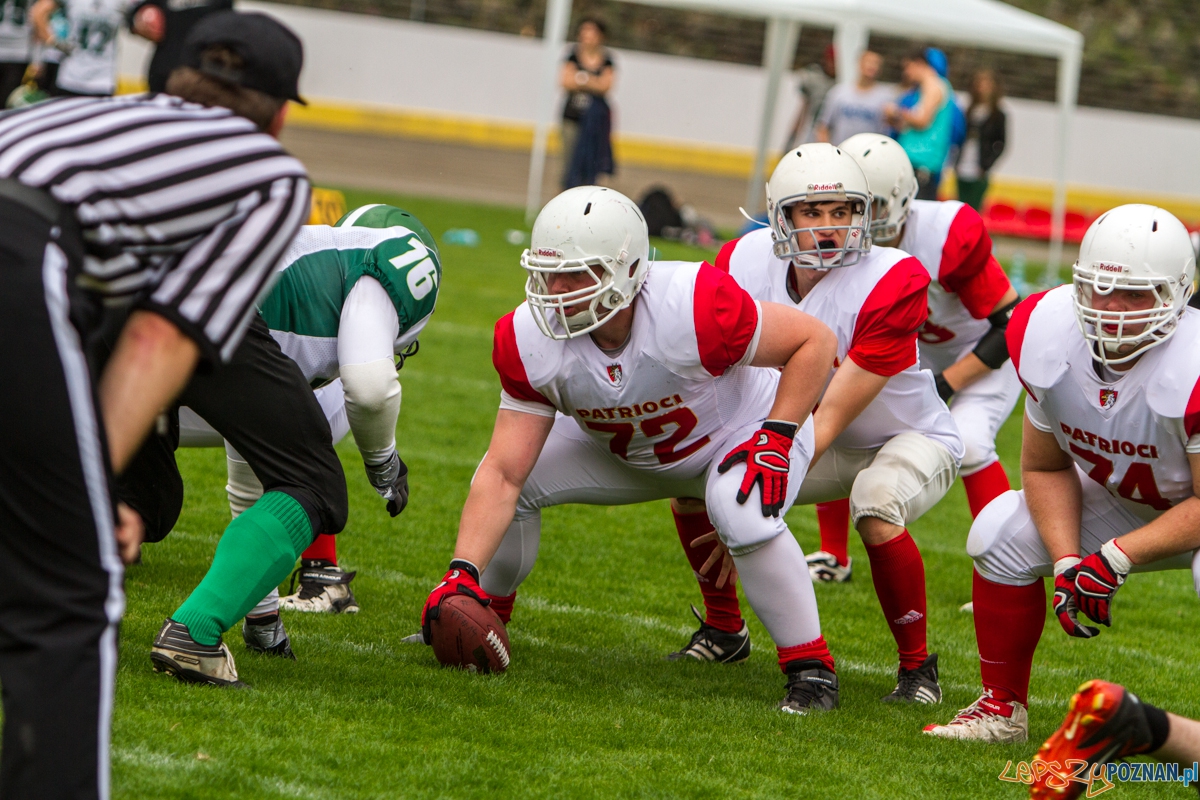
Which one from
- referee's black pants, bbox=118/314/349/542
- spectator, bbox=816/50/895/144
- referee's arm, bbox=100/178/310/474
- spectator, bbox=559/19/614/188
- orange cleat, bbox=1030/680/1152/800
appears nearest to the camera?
referee's arm, bbox=100/178/310/474

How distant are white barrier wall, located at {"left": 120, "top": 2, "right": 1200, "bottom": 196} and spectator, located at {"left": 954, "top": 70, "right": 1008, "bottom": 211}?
637 cm

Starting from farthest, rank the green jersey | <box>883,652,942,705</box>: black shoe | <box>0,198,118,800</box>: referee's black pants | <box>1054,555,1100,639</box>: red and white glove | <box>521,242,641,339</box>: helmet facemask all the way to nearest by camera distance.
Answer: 1. <box>883,652,942,705</box>: black shoe
2. the green jersey
3. <box>521,242,641,339</box>: helmet facemask
4. <box>1054,555,1100,639</box>: red and white glove
5. <box>0,198,118,800</box>: referee's black pants

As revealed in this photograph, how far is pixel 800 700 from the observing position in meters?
3.65

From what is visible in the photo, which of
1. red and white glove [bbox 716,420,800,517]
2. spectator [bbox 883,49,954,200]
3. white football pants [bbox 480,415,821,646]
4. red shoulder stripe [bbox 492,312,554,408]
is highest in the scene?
spectator [bbox 883,49,954,200]

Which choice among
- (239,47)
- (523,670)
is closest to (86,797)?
(239,47)

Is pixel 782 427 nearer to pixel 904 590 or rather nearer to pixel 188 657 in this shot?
pixel 904 590

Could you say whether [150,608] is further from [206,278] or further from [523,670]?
[206,278]

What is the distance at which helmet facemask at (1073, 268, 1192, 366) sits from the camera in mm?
3246

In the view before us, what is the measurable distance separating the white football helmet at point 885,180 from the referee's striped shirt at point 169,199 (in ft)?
9.06

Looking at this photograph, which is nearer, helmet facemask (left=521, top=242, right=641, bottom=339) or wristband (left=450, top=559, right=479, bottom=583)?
helmet facemask (left=521, top=242, right=641, bottom=339)

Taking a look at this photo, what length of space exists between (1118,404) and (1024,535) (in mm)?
428

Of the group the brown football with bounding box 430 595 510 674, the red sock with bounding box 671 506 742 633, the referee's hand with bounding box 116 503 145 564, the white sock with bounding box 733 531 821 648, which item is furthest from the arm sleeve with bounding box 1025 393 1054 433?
the referee's hand with bounding box 116 503 145 564

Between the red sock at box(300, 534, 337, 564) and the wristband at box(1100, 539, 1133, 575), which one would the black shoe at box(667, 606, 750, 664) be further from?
the wristband at box(1100, 539, 1133, 575)

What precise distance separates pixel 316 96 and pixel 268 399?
18573 mm
